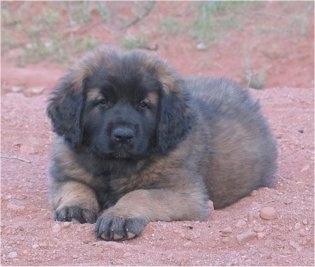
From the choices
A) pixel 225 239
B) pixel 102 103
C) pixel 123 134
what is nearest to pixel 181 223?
pixel 225 239

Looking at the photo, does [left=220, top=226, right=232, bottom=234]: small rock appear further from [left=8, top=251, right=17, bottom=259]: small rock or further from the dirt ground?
[left=8, top=251, right=17, bottom=259]: small rock

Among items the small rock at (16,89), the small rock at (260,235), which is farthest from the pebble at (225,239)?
the small rock at (16,89)

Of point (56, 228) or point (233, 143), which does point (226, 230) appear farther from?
point (233, 143)

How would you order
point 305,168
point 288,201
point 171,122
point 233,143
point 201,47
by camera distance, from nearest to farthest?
point 171,122 < point 288,201 < point 233,143 < point 305,168 < point 201,47

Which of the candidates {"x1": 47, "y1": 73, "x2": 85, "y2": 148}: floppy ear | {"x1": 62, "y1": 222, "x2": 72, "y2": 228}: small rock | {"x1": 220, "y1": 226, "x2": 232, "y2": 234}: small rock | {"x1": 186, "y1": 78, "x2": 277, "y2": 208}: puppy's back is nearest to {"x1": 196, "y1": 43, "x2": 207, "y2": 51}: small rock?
{"x1": 186, "y1": 78, "x2": 277, "y2": 208}: puppy's back

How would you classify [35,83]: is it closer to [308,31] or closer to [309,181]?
[308,31]

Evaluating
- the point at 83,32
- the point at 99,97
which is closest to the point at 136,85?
the point at 99,97
